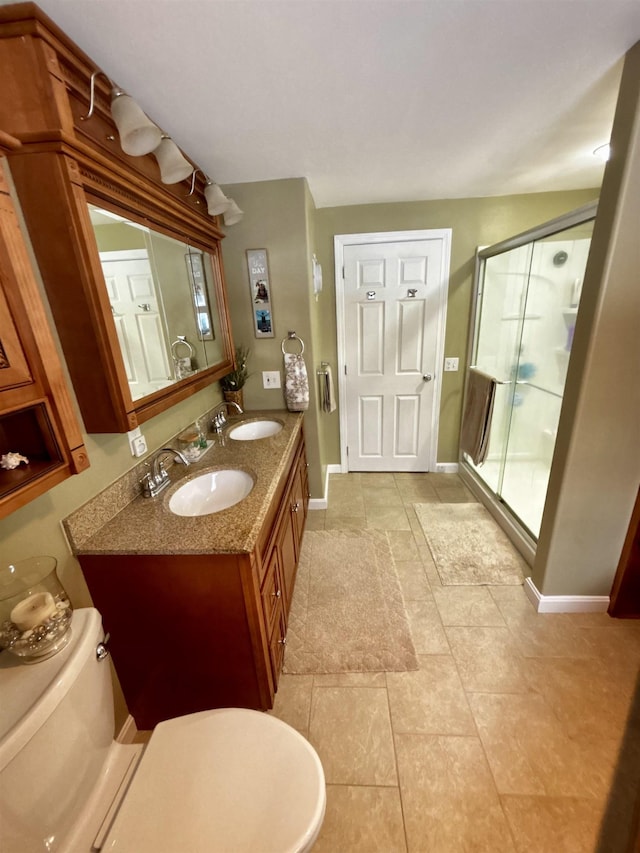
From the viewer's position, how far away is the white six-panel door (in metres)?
2.68

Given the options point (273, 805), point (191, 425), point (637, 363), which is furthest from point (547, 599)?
point (191, 425)

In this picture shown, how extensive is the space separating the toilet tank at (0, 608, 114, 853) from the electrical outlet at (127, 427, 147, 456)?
0.62 metres

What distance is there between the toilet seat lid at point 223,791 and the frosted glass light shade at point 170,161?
1836mm

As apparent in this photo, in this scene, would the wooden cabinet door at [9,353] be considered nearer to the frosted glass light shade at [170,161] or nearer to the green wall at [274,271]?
the frosted glass light shade at [170,161]

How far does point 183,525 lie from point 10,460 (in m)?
0.51

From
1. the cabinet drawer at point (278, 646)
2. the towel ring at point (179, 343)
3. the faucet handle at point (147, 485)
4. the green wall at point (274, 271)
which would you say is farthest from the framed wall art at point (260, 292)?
the cabinet drawer at point (278, 646)

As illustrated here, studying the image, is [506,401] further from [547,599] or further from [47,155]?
[47,155]

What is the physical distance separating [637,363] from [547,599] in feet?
4.03

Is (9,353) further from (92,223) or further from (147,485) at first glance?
(147,485)

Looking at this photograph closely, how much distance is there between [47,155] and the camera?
0.85 metres

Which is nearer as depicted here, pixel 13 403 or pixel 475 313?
pixel 13 403

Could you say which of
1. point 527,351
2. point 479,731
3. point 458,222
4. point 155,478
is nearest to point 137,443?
point 155,478

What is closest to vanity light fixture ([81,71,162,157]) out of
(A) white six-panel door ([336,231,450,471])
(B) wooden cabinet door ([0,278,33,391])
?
(B) wooden cabinet door ([0,278,33,391])

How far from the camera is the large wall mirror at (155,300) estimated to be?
45.3 inches
